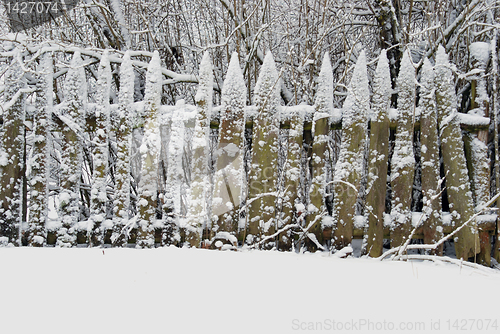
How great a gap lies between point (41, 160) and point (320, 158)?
2319 millimetres

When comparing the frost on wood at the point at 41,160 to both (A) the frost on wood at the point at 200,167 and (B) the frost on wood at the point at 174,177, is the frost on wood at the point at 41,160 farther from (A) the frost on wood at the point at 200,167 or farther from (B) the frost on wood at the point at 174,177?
(A) the frost on wood at the point at 200,167

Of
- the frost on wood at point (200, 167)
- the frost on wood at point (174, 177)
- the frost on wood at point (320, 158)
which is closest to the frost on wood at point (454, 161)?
the frost on wood at point (320, 158)

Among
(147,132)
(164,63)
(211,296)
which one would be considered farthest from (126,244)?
(164,63)

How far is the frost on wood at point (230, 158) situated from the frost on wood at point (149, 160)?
528 millimetres

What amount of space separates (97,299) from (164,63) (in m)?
3.17

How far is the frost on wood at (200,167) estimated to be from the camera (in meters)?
2.58

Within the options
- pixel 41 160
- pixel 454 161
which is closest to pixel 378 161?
pixel 454 161

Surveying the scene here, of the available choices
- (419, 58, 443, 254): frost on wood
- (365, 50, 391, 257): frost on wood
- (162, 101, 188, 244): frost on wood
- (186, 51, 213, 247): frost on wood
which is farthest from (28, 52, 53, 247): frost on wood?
(419, 58, 443, 254): frost on wood

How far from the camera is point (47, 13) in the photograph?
3676 mm

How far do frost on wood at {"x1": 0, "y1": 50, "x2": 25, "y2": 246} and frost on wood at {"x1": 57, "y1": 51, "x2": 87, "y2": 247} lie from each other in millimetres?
338

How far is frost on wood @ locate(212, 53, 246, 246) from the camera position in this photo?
8.37ft

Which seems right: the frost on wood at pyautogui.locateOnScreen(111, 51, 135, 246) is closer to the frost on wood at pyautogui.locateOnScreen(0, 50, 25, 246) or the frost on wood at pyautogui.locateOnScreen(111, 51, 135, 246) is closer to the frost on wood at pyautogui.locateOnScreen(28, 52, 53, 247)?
the frost on wood at pyautogui.locateOnScreen(28, 52, 53, 247)

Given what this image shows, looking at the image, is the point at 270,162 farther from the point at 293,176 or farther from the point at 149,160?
the point at 149,160

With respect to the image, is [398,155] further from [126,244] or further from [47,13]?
[47,13]
